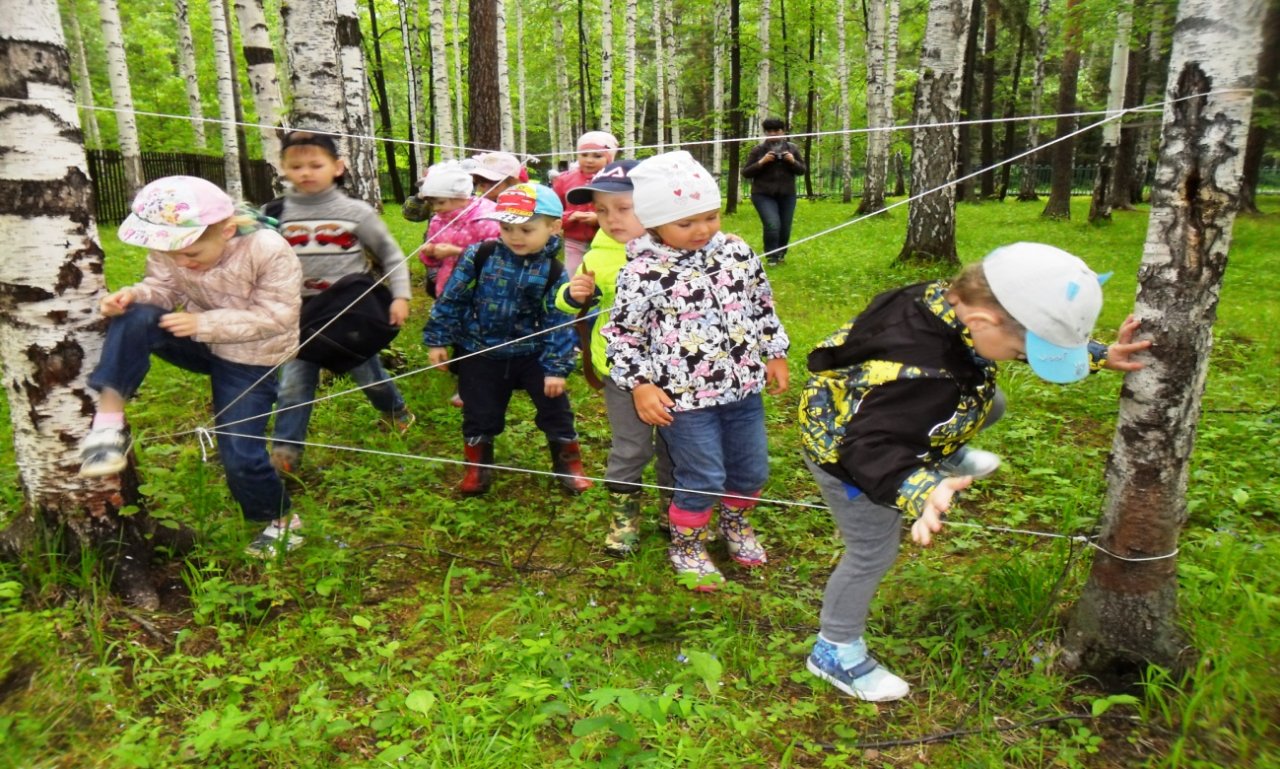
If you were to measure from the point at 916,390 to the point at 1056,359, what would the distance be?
0.37 metres

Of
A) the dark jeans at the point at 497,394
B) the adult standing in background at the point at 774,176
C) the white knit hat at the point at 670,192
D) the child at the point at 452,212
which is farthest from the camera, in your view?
the adult standing in background at the point at 774,176

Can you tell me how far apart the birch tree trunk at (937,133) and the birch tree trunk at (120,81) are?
13414 mm

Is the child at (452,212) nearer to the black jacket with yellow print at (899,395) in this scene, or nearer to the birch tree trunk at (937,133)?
the black jacket with yellow print at (899,395)

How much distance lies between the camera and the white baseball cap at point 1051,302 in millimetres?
2086

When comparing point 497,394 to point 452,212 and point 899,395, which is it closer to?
point 452,212

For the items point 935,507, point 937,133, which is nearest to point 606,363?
point 935,507

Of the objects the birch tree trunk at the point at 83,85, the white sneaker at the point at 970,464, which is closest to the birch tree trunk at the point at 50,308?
the white sneaker at the point at 970,464

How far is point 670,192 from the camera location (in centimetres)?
297

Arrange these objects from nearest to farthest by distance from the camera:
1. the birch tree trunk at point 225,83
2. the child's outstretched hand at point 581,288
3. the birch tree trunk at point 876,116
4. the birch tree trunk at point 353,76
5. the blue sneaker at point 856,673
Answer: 1. the blue sneaker at point 856,673
2. the child's outstretched hand at point 581,288
3. the birch tree trunk at point 353,76
4. the birch tree trunk at point 225,83
5. the birch tree trunk at point 876,116

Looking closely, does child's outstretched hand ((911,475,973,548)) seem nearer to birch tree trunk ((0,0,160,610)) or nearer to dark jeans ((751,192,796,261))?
birch tree trunk ((0,0,160,610))

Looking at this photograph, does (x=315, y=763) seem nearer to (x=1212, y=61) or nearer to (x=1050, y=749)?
(x=1050, y=749)

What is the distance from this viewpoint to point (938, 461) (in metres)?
2.47

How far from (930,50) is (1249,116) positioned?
8.23 meters

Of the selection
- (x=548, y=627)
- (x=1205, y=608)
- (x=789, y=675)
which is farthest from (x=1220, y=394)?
(x=548, y=627)
